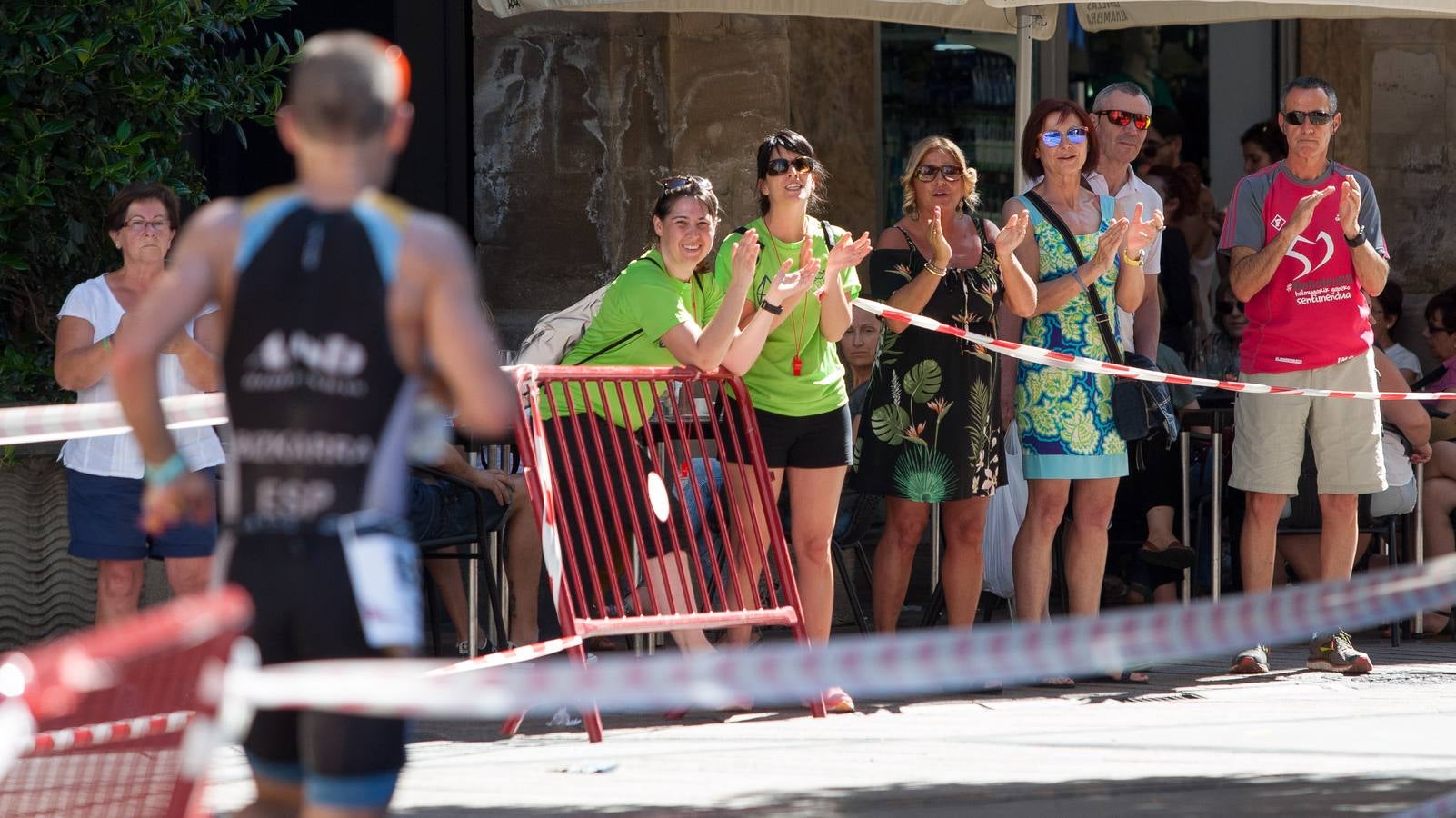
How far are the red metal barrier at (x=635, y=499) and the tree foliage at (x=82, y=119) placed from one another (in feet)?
6.96

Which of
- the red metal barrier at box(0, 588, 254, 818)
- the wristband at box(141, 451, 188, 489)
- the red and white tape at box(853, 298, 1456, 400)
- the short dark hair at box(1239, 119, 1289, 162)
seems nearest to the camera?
the red metal barrier at box(0, 588, 254, 818)

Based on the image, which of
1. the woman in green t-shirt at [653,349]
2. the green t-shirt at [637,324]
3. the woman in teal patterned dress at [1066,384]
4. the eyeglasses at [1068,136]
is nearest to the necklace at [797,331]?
the woman in green t-shirt at [653,349]

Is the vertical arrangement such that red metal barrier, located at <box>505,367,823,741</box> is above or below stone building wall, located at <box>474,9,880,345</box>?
below

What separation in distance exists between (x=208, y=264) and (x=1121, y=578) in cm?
672

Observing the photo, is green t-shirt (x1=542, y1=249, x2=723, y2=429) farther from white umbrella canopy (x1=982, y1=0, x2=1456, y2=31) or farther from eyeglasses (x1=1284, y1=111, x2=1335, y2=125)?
eyeglasses (x1=1284, y1=111, x2=1335, y2=125)

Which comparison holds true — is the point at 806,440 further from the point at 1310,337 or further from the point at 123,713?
the point at 123,713

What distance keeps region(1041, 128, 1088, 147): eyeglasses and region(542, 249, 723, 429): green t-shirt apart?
143cm

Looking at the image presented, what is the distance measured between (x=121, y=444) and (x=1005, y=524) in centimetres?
361

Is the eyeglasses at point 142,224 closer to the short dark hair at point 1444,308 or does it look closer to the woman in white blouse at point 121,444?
the woman in white blouse at point 121,444

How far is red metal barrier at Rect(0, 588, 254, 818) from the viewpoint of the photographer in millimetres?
2805

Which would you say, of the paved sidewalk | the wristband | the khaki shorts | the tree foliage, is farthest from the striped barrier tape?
the tree foliage

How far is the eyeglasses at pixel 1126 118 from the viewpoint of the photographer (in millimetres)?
8352

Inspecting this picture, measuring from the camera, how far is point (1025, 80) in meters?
8.84

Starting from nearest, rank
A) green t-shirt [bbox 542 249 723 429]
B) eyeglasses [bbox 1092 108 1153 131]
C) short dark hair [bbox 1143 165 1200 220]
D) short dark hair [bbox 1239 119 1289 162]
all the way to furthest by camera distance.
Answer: green t-shirt [bbox 542 249 723 429] → eyeglasses [bbox 1092 108 1153 131] → short dark hair [bbox 1239 119 1289 162] → short dark hair [bbox 1143 165 1200 220]
